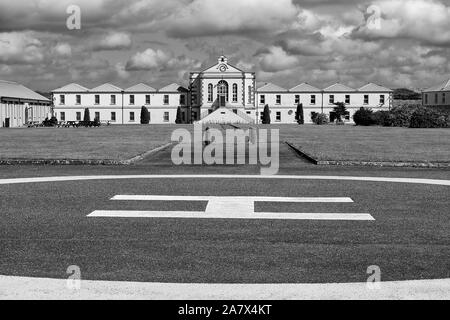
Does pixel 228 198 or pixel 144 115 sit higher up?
pixel 144 115

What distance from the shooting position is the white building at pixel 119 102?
105 m

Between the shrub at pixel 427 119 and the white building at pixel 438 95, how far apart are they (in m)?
39.6

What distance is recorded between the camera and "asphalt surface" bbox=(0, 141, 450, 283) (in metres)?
6.62

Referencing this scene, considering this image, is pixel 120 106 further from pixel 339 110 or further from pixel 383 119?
pixel 383 119

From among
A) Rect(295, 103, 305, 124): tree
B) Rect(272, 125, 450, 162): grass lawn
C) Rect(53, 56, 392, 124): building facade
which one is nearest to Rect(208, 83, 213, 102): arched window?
Rect(53, 56, 392, 124): building facade

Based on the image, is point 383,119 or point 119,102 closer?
point 383,119

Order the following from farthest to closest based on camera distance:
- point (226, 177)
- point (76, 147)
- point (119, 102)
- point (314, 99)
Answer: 1. point (314, 99)
2. point (119, 102)
3. point (76, 147)
4. point (226, 177)

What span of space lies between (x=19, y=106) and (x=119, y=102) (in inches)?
1097

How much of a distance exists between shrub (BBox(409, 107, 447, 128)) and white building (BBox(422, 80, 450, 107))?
39564 mm

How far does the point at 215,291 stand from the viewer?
5840mm

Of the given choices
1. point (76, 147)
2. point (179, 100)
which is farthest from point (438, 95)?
point (76, 147)

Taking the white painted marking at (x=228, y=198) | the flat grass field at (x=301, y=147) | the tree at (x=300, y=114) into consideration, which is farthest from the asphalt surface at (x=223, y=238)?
the tree at (x=300, y=114)

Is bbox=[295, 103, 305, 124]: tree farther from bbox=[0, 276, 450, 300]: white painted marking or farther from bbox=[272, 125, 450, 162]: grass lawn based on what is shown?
bbox=[0, 276, 450, 300]: white painted marking
